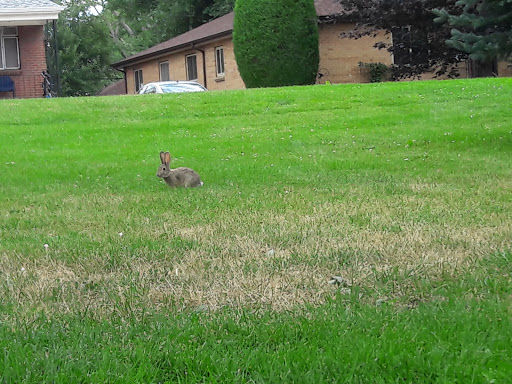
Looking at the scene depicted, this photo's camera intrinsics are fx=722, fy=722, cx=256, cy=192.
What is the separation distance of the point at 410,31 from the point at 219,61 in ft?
30.9

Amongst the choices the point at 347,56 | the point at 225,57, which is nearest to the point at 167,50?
the point at 225,57

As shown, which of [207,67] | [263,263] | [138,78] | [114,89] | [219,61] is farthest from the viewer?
[114,89]

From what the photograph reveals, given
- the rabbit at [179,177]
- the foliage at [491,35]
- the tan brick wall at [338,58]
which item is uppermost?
the tan brick wall at [338,58]

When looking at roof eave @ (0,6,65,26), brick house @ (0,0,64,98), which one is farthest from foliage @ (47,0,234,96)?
roof eave @ (0,6,65,26)

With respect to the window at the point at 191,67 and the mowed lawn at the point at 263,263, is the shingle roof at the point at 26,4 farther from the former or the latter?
the mowed lawn at the point at 263,263

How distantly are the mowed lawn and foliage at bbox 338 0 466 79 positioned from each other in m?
12.1

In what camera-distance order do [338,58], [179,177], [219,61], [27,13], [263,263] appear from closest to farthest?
[263,263] → [179,177] → [27,13] → [338,58] → [219,61]

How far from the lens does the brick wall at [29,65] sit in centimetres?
2736

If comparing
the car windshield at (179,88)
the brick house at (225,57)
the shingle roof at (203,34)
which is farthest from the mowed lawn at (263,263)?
the shingle roof at (203,34)

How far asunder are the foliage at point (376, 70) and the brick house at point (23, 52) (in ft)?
39.0

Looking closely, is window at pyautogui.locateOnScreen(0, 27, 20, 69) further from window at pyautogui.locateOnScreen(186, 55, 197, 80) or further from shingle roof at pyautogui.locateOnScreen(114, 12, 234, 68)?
window at pyautogui.locateOnScreen(186, 55, 197, 80)

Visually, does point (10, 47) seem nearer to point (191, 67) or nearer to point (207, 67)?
point (207, 67)

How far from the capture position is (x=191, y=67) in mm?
33938

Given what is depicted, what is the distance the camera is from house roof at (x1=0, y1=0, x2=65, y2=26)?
26.3 meters
